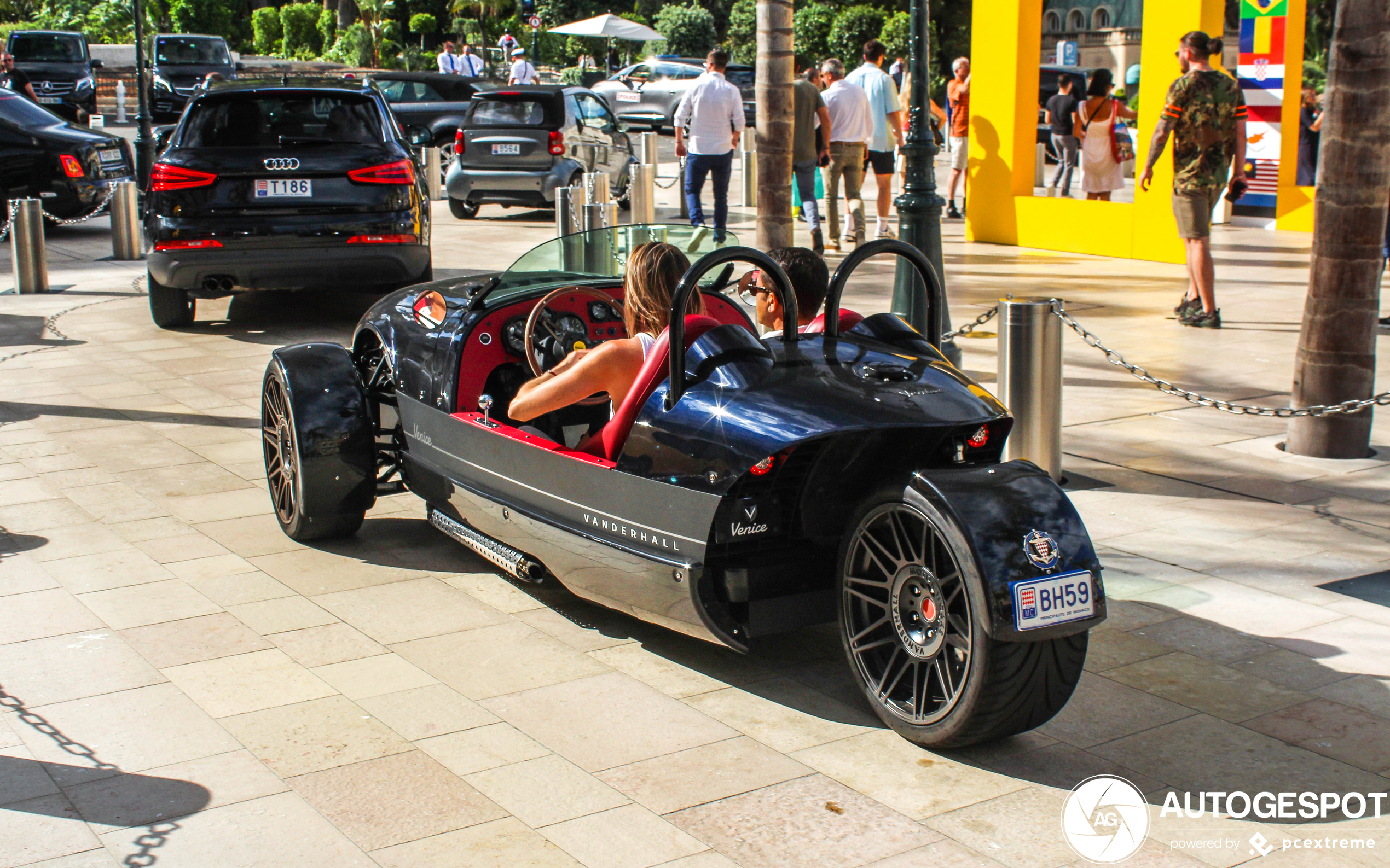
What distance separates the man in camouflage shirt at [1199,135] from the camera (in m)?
9.83

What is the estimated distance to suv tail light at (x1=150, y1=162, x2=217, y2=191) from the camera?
980 centimetres

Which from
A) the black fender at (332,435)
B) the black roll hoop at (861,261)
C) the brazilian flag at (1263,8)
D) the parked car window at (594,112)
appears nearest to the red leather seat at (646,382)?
the black roll hoop at (861,261)

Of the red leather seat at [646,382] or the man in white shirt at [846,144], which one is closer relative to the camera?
the red leather seat at [646,382]

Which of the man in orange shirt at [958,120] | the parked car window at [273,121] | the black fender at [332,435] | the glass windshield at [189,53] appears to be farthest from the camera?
the glass windshield at [189,53]

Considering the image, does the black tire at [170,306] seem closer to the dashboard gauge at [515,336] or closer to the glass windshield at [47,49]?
the dashboard gauge at [515,336]

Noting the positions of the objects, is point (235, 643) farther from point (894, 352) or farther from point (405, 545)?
point (894, 352)

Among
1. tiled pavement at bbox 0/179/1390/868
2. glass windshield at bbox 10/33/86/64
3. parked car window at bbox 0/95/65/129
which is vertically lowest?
tiled pavement at bbox 0/179/1390/868

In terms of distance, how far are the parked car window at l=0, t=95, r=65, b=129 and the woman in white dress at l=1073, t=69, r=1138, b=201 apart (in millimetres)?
11982

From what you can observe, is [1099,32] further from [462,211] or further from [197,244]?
[197,244]

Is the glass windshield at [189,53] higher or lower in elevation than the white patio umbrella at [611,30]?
lower

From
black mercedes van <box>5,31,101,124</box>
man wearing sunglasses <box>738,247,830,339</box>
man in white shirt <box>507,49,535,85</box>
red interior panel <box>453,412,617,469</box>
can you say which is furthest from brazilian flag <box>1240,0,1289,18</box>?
black mercedes van <box>5,31,101,124</box>
